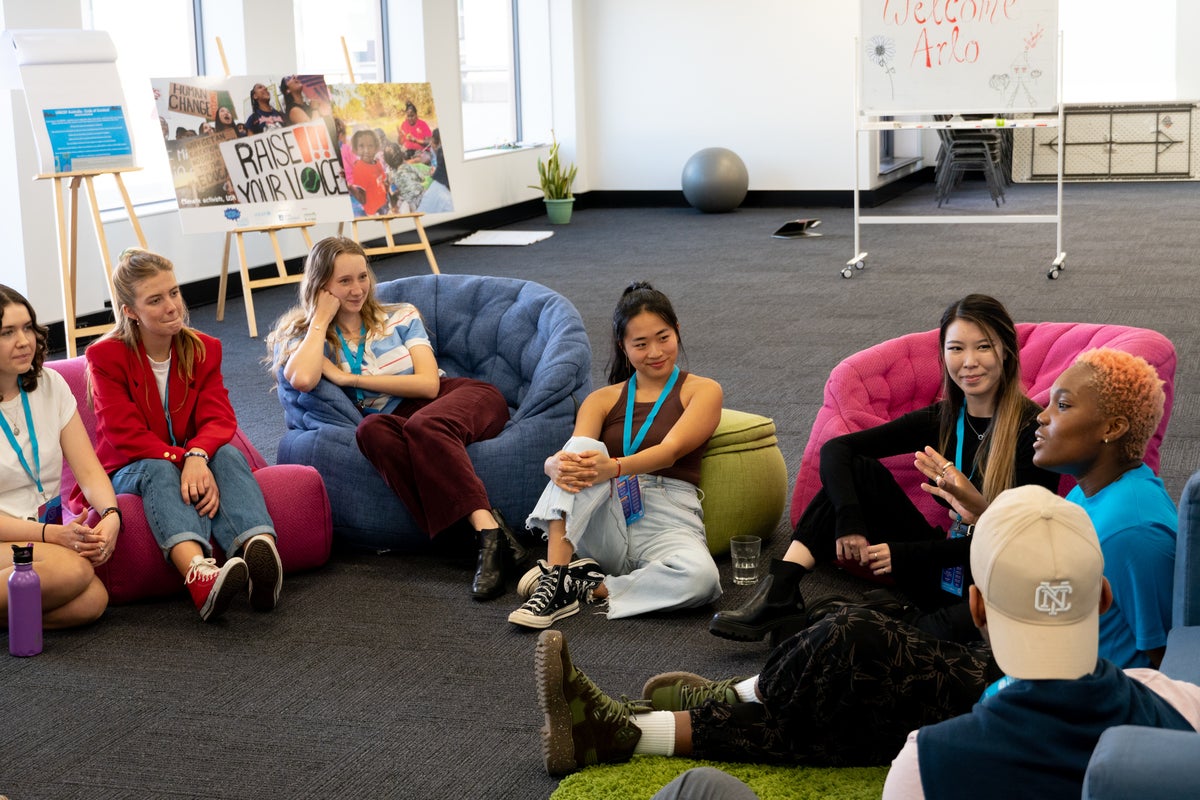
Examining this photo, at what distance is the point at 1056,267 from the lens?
8.23m

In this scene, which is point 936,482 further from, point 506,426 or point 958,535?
point 506,426

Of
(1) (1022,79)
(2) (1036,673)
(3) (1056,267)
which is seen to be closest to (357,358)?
(2) (1036,673)

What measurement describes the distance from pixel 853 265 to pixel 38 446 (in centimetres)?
638

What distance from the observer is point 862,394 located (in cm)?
371

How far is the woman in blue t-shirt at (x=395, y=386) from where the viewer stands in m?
3.64

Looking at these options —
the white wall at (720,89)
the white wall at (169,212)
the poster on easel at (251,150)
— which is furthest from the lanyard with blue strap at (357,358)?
the white wall at (720,89)

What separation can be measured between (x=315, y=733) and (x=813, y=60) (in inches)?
428

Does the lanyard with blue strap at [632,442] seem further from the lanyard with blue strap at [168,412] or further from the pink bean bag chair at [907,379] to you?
the lanyard with blue strap at [168,412]

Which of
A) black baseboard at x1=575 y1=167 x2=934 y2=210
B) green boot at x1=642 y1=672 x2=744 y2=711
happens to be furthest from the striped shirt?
black baseboard at x1=575 y1=167 x2=934 y2=210

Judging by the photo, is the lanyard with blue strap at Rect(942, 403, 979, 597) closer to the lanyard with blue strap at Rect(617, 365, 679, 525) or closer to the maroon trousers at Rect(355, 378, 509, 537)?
the lanyard with blue strap at Rect(617, 365, 679, 525)

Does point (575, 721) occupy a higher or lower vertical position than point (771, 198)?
lower

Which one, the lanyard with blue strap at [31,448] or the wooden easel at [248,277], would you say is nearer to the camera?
the lanyard with blue strap at [31,448]

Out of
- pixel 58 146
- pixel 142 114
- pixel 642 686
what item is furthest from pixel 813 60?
pixel 642 686

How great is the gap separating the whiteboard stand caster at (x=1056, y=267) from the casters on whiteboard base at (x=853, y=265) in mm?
1212
